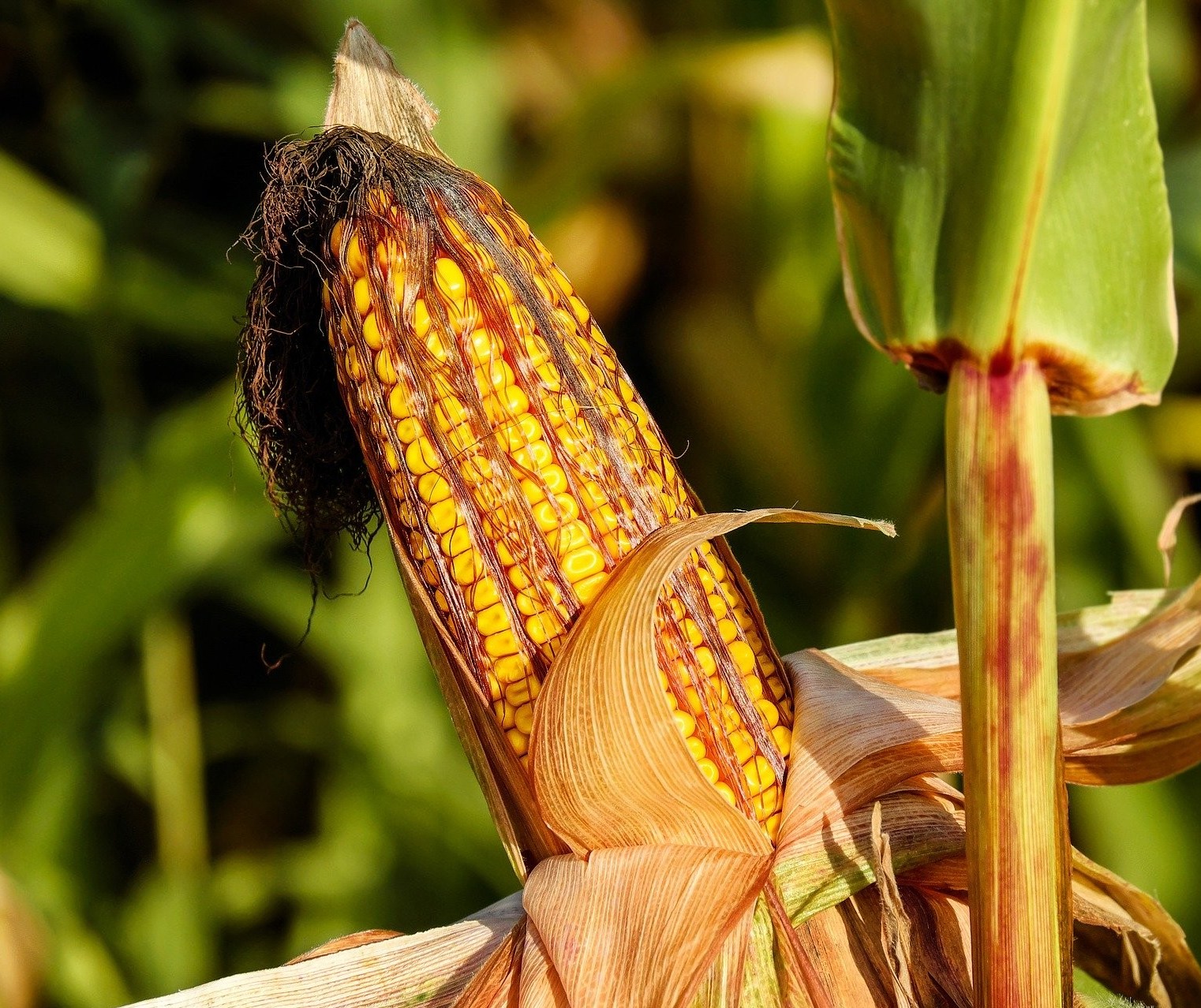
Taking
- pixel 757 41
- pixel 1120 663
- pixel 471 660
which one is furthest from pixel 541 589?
pixel 757 41

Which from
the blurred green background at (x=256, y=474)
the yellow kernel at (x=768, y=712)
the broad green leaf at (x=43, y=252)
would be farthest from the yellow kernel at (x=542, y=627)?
the broad green leaf at (x=43, y=252)

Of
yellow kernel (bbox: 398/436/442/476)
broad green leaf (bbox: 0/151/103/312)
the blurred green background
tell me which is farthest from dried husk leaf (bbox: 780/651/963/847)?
broad green leaf (bbox: 0/151/103/312)

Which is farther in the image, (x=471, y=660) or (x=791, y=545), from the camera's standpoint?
(x=791, y=545)

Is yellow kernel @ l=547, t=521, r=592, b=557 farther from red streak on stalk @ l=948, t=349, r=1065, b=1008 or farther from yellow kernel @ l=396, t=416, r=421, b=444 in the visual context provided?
red streak on stalk @ l=948, t=349, r=1065, b=1008

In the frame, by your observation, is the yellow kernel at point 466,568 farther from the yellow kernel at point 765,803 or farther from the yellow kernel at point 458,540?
the yellow kernel at point 765,803

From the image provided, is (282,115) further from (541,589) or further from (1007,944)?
(1007,944)
